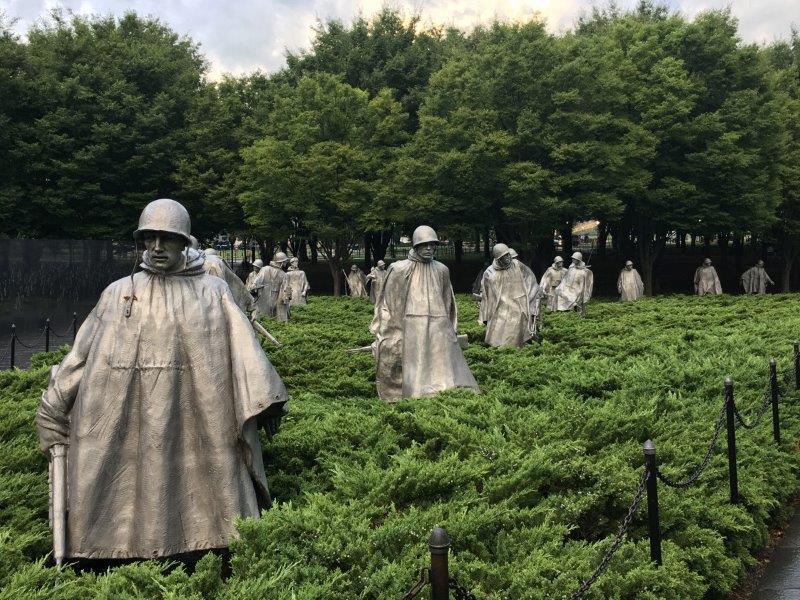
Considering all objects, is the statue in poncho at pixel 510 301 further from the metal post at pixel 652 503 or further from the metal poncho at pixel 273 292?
the metal post at pixel 652 503

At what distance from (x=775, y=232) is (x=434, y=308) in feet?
113

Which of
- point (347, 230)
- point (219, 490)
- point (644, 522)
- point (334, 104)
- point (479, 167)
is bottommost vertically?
point (644, 522)

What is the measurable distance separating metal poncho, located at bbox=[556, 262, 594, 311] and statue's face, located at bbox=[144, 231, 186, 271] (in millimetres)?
21094

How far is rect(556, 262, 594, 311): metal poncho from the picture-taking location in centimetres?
2528

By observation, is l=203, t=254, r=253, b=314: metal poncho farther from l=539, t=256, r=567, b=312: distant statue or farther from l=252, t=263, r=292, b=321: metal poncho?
l=539, t=256, r=567, b=312: distant statue

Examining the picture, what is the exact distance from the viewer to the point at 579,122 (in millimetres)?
30281

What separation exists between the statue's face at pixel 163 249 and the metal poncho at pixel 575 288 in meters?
21.1

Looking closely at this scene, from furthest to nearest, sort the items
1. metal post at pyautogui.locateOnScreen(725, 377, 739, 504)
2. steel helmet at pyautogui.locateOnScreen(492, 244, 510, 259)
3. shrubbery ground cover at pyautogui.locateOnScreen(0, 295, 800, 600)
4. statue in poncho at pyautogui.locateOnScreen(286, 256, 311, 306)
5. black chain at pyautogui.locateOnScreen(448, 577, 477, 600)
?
statue in poncho at pyautogui.locateOnScreen(286, 256, 311, 306), steel helmet at pyautogui.locateOnScreen(492, 244, 510, 259), metal post at pyautogui.locateOnScreen(725, 377, 739, 504), shrubbery ground cover at pyautogui.locateOnScreen(0, 295, 800, 600), black chain at pyautogui.locateOnScreen(448, 577, 477, 600)

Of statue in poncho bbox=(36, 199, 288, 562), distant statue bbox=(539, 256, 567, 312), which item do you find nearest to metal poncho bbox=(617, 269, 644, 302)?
distant statue bbox=(539, 256, 567, 312)

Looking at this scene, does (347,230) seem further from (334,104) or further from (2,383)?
(2,383)

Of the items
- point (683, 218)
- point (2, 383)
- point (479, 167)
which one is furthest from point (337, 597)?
point (683, 218)

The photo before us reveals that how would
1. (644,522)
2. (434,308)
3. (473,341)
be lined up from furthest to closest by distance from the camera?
(473,341)
(434,308)
(644,522)

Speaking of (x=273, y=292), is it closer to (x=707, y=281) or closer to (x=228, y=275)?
(x=228, y=275)

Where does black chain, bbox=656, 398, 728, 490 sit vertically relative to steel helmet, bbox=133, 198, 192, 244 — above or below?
below
